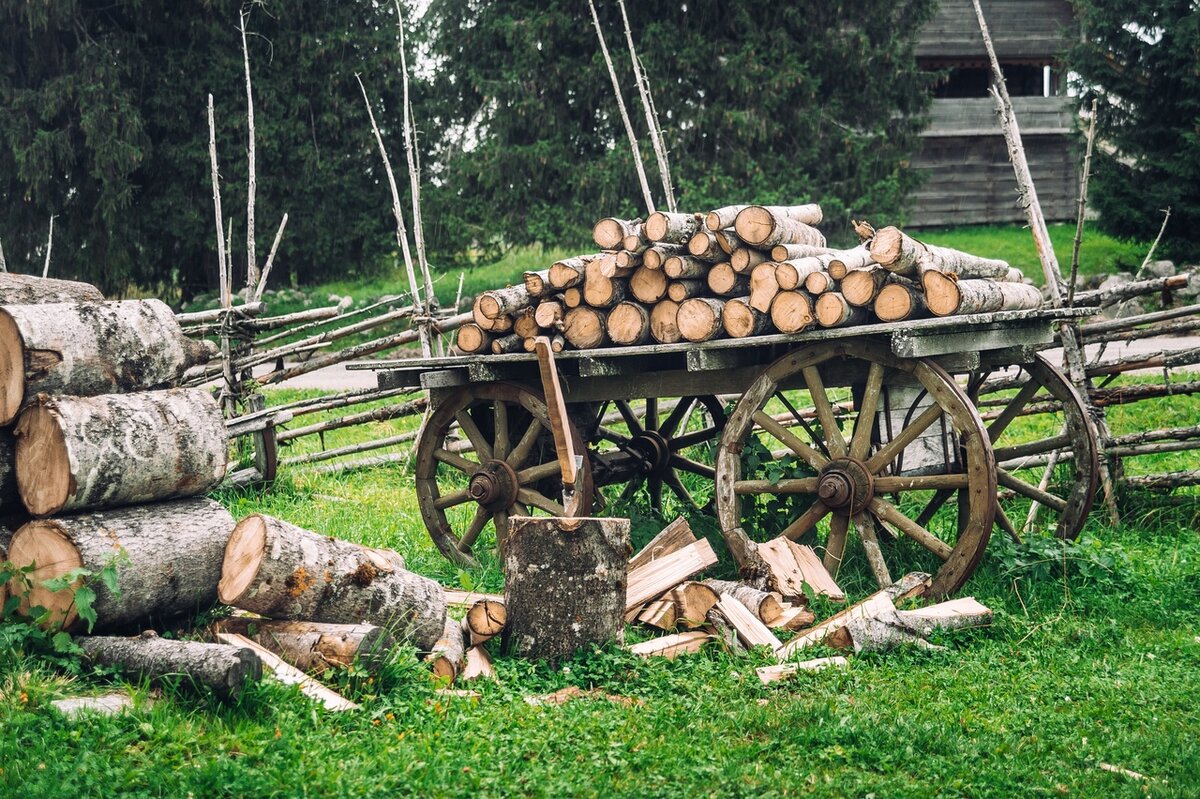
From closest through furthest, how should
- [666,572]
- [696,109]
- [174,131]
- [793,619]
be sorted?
[793,619], [666,572], [696,109], [174,131]

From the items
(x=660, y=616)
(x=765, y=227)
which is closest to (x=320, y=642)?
(x=660, y=616)

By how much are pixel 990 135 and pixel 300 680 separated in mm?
23404

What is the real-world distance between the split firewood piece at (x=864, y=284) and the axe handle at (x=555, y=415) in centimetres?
161

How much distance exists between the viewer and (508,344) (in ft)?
22.5

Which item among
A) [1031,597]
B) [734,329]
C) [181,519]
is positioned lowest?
[1031,597]

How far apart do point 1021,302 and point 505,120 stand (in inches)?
603

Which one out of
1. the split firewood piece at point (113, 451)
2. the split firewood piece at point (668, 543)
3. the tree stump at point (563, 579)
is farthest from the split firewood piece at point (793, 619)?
the split firewood piece at point (113, 451)

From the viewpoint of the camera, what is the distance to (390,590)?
489 centimetres

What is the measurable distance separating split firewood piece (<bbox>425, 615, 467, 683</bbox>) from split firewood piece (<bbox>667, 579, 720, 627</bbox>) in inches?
44.2

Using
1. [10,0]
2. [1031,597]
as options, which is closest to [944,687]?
[1031,597]

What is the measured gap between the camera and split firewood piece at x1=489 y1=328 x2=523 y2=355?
687cm

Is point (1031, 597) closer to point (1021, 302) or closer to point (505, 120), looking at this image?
point (1021, 302)

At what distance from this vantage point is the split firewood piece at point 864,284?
579 cm

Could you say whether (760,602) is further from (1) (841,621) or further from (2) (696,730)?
(2) (696,730)
